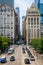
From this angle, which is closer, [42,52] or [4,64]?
[4,64]

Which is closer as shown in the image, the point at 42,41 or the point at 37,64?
the point at 37,64

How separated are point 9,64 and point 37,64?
29.4 ft

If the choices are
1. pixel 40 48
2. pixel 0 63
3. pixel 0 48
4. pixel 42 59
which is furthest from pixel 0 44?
pixel 0 63

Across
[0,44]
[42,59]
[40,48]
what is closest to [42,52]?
[40,48]

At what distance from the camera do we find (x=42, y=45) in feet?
320

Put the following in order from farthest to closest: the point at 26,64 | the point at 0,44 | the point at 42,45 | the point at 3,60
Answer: the point at 0,44
the point at 42,45
the point at 3,60
the point at 26,64

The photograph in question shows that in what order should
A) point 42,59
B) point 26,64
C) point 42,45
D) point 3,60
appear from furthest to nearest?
point 42,45 < point 42,59 < point 3,60 < point 26,64

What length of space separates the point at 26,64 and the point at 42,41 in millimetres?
30702

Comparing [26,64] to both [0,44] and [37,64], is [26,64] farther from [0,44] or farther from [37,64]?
[0,44]

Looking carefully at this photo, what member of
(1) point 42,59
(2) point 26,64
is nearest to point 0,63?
(2) point 26,64

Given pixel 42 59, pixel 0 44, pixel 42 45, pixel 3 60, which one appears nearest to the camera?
pixel 3 60

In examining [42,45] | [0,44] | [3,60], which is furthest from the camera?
[0,44]

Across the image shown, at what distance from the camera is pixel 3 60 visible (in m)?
75.9

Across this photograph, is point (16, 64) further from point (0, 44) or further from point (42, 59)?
point (0, 44)
